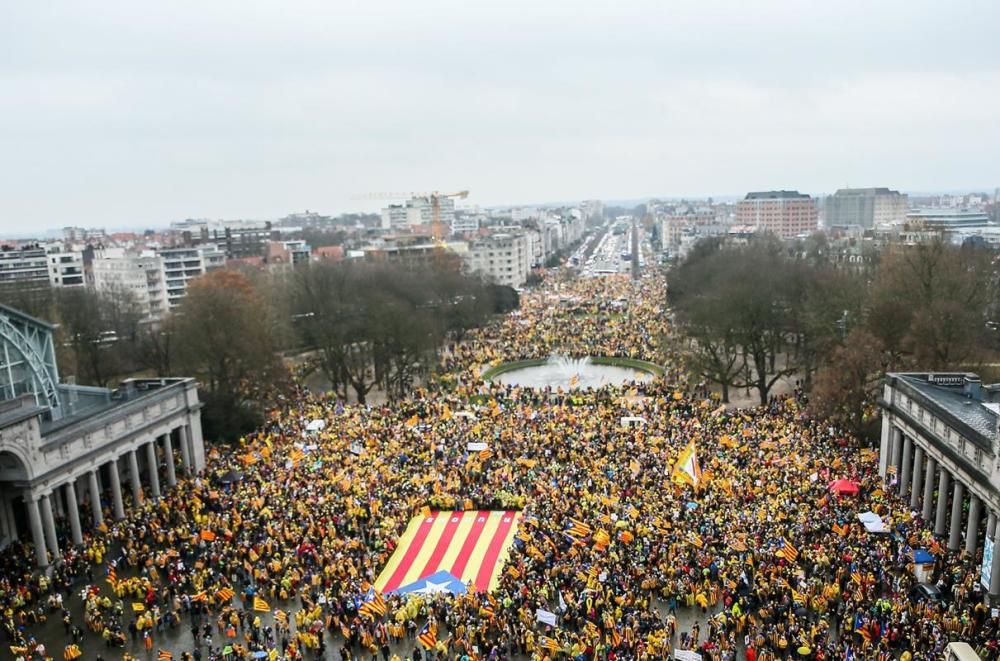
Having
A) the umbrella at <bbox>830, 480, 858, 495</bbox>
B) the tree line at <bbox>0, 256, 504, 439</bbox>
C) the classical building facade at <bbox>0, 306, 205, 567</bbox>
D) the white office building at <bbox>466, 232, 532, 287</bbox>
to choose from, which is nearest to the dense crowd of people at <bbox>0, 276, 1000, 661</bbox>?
the umbrella at <bbox>830, 480, 858, 495</bbox>

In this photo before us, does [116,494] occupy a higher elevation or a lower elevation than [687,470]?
lower

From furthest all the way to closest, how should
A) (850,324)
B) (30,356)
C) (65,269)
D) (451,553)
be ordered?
(65,269)
(850,324)
(30,356)
(451,553)

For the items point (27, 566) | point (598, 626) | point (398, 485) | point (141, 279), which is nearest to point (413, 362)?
point (398, 485)

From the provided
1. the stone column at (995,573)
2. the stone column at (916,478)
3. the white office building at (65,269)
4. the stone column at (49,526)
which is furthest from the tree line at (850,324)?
the white office building at (65,269)

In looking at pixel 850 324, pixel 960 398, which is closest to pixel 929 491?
pixel 960 398

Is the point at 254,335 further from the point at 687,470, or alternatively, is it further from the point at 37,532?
the point at 687,470

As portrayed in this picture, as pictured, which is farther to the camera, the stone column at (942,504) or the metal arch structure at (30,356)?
the metal arch structure at (30,356)

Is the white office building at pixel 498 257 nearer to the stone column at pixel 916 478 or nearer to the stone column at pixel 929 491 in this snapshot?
the stone column at pixel 916 478
